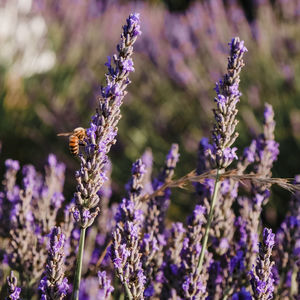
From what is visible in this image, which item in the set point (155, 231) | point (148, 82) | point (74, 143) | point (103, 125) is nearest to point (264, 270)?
point (103, 125)

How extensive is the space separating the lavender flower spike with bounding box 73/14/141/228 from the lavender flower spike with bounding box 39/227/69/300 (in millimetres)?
71

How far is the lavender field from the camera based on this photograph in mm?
1214

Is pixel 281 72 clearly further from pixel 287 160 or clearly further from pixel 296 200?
pixel 296 200

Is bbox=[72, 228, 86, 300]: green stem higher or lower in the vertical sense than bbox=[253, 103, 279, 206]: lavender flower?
lower

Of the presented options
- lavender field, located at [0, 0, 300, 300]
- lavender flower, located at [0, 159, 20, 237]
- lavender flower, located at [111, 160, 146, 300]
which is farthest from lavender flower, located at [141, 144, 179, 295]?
lavender flower, located at [0, 159, 20, 237]

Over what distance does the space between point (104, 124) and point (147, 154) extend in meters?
1.09

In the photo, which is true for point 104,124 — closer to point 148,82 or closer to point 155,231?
point 155,231

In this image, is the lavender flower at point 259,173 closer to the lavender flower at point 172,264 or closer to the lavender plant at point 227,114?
the lavender flower at point 172,264

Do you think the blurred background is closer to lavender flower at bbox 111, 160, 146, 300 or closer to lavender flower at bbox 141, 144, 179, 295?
lavender flower at bbox 141, 144, 179, 295

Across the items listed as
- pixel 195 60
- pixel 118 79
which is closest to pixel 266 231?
pixel 118 79

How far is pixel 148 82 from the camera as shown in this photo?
5402 mm

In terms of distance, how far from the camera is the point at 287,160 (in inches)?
168

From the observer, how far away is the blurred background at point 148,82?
445cm

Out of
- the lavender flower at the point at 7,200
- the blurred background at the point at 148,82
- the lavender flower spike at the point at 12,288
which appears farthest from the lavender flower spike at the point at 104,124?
the blurred background at the point at 148,82
